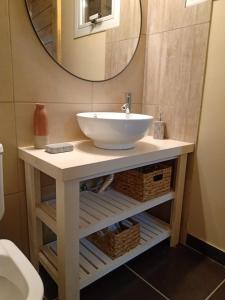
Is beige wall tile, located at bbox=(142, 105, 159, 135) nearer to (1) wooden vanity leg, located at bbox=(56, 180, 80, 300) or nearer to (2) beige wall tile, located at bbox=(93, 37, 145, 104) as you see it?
(2) beige wall tile, located at bbox=(93, 37, 145, 104)

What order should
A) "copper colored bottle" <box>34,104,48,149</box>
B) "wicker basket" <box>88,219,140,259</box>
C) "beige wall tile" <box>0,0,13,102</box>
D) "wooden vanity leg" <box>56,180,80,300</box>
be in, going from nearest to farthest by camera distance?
"wooden vanity leg" <box>56,180,80,300</box>
"beige wall tile" <box>0,0,13,102</box>
"copper colored bottle" <box>34,104,48,149</box>
"wicker basket" <box>88,219,140,259</box>

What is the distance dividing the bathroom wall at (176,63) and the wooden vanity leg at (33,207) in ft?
3.04

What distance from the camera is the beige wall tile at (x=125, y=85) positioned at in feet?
4.74

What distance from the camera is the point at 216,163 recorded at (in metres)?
1.37

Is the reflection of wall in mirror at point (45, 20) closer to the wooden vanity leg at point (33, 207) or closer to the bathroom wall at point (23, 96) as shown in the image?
the bathroom wall at point (23, 96)

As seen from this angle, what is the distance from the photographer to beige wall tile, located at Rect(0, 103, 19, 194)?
110cm

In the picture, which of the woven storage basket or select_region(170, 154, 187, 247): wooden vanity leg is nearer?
the woven storage basket

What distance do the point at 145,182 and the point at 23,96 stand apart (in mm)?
Answer: 806

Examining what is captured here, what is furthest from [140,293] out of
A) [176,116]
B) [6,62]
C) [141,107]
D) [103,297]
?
[6,62]

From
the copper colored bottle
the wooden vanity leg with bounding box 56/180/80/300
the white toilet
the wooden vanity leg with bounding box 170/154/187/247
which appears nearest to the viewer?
the white toilet

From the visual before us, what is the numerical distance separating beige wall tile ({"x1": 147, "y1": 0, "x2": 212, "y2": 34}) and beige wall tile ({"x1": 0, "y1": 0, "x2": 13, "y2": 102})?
0.95 metres

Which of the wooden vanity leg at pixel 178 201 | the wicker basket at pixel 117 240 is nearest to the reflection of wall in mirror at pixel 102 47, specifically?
the wooden vanity leg at pixel 178 201

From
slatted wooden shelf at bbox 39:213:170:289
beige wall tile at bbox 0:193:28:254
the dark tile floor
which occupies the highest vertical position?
beige wall tile at bbox 0:193:28:254

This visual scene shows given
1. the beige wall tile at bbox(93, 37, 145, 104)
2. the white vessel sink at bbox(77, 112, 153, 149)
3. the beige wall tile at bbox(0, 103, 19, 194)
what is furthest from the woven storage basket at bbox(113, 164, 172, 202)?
the beige wall tile at bbox(0, 103, 19, 194)
